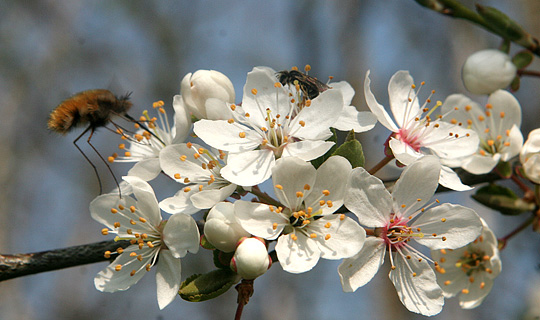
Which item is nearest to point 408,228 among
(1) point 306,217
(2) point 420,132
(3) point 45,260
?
(1) point 306,217

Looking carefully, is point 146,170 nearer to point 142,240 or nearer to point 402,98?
point 142,240

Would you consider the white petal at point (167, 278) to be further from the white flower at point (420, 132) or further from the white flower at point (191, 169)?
the white flower at point (420, 132)

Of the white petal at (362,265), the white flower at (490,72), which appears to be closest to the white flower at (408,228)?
the white petal at (362,265)

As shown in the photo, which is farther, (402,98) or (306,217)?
(402,98)

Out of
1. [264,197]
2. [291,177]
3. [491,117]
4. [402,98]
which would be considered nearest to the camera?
[291,177]

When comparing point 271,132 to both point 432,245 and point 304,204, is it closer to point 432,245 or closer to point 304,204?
point 304,204
